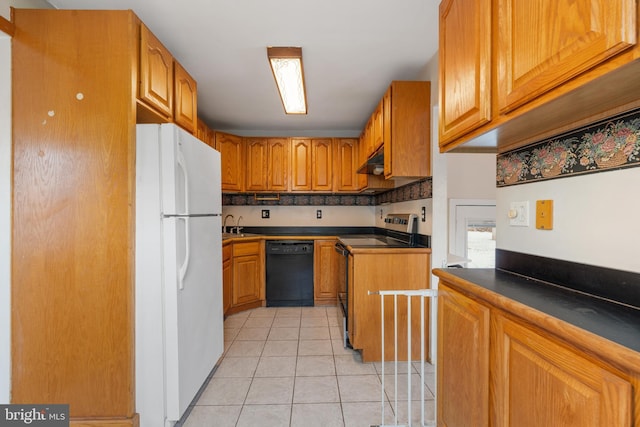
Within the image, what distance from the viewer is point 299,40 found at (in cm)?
190

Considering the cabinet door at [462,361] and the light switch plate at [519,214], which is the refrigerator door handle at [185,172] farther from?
the light switch plate at [519,214]

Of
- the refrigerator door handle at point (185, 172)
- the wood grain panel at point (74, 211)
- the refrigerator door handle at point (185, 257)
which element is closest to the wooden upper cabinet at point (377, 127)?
the refrigerator door handle at point (185, 172)

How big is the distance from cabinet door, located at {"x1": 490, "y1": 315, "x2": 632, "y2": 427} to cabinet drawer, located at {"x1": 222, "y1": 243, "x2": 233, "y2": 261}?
2682mm

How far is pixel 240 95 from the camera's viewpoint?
2.79m

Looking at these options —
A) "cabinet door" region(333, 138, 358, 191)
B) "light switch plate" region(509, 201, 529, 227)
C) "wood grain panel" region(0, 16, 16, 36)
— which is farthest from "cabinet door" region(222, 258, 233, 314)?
"light switch plate" region(509, 201, 529, 227)

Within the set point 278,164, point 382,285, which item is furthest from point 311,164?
point 382,285

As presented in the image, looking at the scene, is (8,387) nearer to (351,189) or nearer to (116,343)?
(116,343)

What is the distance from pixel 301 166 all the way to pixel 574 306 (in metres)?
3.31

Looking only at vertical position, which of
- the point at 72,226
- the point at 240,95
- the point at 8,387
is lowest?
the point at 8,387

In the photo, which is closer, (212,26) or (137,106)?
(137,106)

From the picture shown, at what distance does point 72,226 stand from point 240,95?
6.30 feet

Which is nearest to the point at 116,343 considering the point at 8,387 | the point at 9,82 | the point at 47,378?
the point at 47,378

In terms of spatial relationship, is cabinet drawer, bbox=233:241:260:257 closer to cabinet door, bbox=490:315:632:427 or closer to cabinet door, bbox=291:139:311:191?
cabinet door, bbox=291:139:311:191

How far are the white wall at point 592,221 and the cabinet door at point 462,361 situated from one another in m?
0.37
